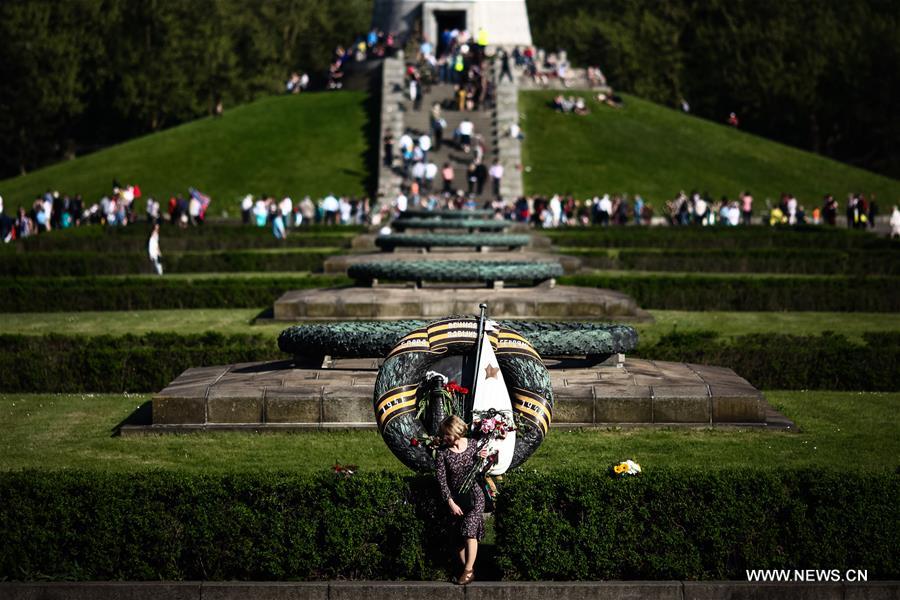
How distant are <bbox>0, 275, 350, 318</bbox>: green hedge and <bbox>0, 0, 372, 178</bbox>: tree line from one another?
4531 centimetres

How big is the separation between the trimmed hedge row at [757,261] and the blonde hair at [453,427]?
25850 millimetres

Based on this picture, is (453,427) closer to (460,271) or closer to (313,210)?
(460,271)

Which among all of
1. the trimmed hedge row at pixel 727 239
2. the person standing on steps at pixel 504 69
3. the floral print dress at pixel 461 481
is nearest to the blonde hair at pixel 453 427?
the floral print dress at pixel 461 481

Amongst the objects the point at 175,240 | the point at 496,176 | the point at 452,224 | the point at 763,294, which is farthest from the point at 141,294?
the point at 496,176

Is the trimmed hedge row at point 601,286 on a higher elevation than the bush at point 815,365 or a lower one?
higher

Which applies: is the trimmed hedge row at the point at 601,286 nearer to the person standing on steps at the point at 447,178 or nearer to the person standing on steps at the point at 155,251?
the person standing on steps at the point at 155,251

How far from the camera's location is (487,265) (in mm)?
25594

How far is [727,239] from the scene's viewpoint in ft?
138

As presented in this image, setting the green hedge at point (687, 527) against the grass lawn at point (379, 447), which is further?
the grass lawn at point (379, 447)

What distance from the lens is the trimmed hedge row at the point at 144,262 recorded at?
35875mm

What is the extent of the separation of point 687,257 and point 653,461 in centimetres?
2278

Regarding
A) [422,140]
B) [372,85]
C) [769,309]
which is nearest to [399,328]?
[769,309]

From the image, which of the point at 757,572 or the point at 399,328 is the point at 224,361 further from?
the point at 757,572

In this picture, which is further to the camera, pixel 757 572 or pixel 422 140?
pixel 422 140
